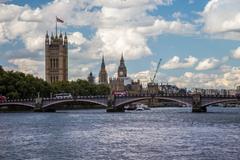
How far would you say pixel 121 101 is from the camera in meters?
170

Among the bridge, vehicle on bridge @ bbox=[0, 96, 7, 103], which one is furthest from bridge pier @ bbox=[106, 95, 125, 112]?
vehicle on bridge @ bbox=[0, 96, 7, 103]

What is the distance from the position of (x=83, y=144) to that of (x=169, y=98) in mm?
93224

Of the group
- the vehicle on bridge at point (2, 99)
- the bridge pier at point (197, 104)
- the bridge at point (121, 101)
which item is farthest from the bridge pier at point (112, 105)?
the vehicle on bridge at point (2, 99)

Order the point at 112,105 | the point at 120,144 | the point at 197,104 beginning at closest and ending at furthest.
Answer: the point at 120,144, the point at 197,104, the point at 112,105

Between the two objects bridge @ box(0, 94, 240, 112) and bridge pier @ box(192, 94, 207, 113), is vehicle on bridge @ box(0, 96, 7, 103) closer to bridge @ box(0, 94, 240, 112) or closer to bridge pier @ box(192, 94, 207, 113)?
bridge @ box(0, 94, 240, 112)

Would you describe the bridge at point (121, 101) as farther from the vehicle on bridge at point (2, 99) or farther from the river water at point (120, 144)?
the river water at point (120, 144)

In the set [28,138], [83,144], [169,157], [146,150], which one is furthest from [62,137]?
[169,157]

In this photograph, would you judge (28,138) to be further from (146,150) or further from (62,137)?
(146,150)

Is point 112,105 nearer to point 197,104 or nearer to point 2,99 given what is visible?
point 197,104

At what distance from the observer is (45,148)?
63.3m

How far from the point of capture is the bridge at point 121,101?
519 feet

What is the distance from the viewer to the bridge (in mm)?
158250

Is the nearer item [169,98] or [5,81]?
[169,98]

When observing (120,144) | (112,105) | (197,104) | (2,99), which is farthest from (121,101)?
(120,144)
